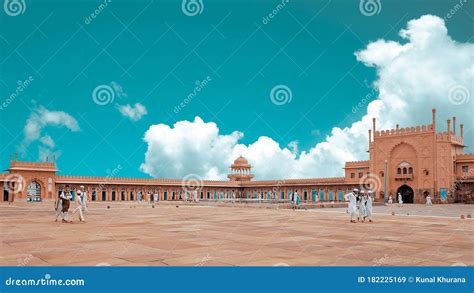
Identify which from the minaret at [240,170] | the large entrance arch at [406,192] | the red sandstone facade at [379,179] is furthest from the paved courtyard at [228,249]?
the minaret at [240,170]

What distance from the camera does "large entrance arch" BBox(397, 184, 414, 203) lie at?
137 feet

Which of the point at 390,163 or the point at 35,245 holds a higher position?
the point at 390,163

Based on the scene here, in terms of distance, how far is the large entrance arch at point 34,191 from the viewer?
143 ft

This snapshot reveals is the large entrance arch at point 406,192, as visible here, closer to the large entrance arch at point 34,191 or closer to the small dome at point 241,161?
the small dome at point 241,161

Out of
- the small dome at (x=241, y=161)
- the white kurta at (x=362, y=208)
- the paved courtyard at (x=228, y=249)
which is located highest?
the small dome at (x=241, y=161)

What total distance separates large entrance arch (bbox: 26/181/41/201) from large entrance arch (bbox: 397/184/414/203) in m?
37.0

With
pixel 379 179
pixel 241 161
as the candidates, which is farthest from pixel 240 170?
pixel 379 179

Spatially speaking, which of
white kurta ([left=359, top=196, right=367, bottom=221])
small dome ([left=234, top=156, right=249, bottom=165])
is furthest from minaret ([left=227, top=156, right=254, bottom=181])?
white kurta ([left=359, top=196, right=367, bottom=221])

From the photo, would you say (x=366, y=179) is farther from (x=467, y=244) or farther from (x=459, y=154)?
(x=467, y=244)

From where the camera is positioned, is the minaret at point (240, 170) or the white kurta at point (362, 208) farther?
the minaret at point (240, 170)

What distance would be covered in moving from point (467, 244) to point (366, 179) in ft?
123

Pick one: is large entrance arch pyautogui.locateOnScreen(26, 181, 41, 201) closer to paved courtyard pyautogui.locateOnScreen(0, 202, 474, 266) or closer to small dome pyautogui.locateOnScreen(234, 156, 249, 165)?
small dome pyautogui.locateOnScreen(234, 156, 249, 165)
